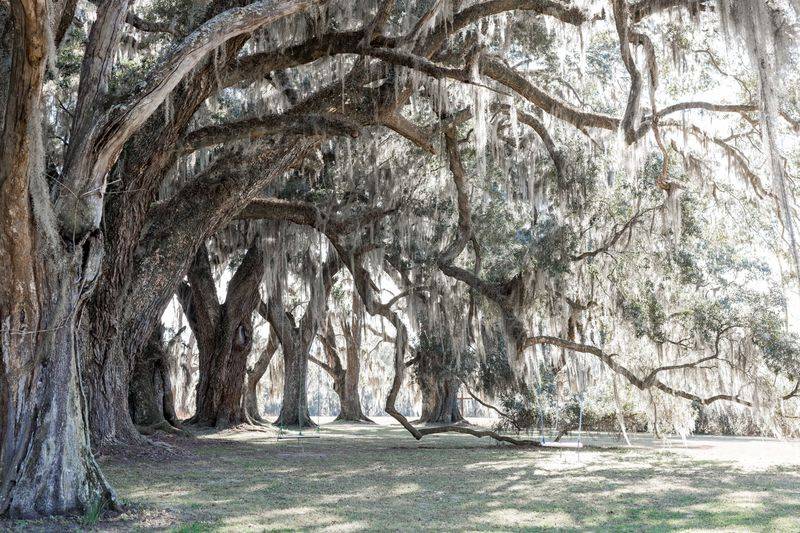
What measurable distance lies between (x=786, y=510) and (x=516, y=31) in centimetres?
614

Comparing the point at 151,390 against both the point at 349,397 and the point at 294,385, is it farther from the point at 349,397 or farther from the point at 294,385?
the point at 349,397

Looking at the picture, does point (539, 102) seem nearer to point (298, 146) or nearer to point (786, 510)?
point (298, 146)

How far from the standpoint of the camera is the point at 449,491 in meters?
6.04

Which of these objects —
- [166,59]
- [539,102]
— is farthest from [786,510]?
[166,59]

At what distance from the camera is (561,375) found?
13.8 metres

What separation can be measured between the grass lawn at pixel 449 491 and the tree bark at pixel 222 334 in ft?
13.7

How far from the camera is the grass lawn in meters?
4.49

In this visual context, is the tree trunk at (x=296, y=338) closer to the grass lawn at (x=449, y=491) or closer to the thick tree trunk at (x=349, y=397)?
the thick tree trunk at (x=349, y=397)

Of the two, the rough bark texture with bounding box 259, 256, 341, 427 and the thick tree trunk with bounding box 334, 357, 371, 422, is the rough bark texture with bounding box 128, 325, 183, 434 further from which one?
the thick tree trunk with bounding box 334, 357, 371, 422

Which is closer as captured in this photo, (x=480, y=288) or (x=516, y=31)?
(x=516, y=31)

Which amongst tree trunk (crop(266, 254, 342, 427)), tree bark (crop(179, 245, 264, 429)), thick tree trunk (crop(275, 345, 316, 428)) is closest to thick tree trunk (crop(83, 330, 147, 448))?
tree bark (crop(179, 245, 264, 429))

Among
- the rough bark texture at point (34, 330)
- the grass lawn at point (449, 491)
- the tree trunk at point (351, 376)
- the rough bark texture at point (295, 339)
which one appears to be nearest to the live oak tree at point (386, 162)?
the rough bark texture at point (34, 330)

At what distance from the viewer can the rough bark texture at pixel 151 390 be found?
12.5 m

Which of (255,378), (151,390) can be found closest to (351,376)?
(255,378)
